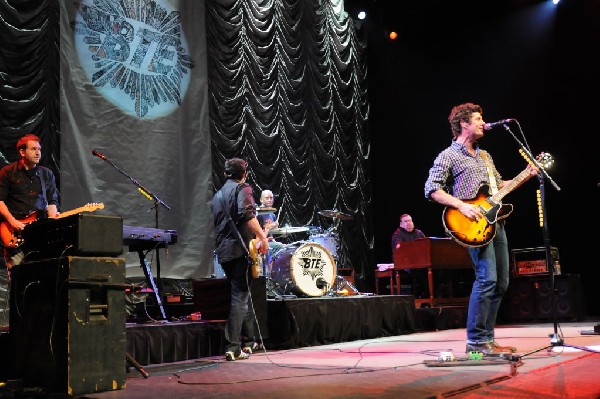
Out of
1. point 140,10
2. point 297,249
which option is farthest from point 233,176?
point 140,10

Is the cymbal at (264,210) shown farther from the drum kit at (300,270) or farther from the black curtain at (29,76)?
the black curtain at (29,76)

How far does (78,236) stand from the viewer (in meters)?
4.43

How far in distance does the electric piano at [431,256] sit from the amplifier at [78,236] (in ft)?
22.6

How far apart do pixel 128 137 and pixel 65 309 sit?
555 cm

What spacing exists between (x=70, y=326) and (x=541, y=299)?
8843 mm

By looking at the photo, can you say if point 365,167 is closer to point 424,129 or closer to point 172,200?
point 424,129

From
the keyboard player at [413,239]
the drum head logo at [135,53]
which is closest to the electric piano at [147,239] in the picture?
the drum head logo at [135,53]

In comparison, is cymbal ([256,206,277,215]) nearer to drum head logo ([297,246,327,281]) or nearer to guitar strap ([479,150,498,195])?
drum head logo ([297,246,327,281])

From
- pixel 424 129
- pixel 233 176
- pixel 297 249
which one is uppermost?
pixel 424 129

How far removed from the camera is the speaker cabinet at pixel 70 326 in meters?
4.23

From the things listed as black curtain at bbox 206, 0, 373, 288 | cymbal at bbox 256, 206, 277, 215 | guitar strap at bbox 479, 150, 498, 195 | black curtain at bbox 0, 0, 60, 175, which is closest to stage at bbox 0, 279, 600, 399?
guitar strap at bbox 479, 150, 498, 195

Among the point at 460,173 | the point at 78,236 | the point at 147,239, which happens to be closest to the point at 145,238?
the point at 147,239

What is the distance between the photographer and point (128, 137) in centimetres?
949

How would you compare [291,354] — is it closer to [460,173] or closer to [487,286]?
[487,286]
